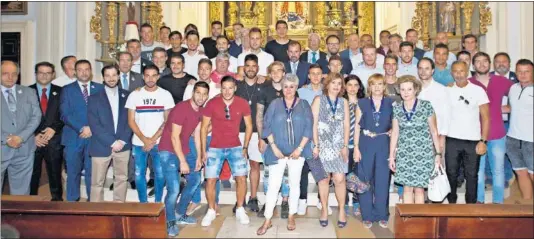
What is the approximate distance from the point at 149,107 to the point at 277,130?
48.2 inches

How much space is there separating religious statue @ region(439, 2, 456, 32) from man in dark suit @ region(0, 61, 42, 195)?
22.2 feet

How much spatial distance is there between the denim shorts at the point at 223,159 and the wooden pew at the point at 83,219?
96cm

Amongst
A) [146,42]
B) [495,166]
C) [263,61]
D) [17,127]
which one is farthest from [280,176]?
[146,42]

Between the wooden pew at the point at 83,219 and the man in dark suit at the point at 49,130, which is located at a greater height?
the man in dark suit at the point at 49,130

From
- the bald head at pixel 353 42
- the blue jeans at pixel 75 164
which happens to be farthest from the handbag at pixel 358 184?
the blue jeans at pixel 75 164

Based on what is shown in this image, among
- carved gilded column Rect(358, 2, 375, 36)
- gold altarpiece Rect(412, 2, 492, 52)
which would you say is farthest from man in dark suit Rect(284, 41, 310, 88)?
carved gilded column Rect(358, 2, 375, 36)

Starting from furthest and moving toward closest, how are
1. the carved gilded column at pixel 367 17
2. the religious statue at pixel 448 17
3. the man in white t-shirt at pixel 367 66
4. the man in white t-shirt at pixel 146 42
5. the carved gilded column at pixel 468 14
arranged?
the carved gilded column at pixel 367 17 < the religious statue at pixel 448 17 < the carved gilded column at pixel 468 14 < the man in white t-shirt at pixel 146 42 < the man in white t-shirt at pixel 367 66

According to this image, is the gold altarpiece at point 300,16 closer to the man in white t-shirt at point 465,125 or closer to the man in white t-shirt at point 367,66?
the man in white t-shirt at point 367,66

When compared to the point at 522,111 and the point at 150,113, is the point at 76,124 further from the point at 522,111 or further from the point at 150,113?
the point at 522,111

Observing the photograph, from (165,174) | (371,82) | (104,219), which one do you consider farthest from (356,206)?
(104,219)

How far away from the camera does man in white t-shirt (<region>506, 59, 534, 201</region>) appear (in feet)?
14.6

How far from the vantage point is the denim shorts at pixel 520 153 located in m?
4.57

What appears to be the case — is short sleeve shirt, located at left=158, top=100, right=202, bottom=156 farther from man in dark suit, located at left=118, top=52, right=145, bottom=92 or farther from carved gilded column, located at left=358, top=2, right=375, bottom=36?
carved gilded column, located at left=358, top=2, right=375, bottom=36

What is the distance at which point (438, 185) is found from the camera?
397 cm
